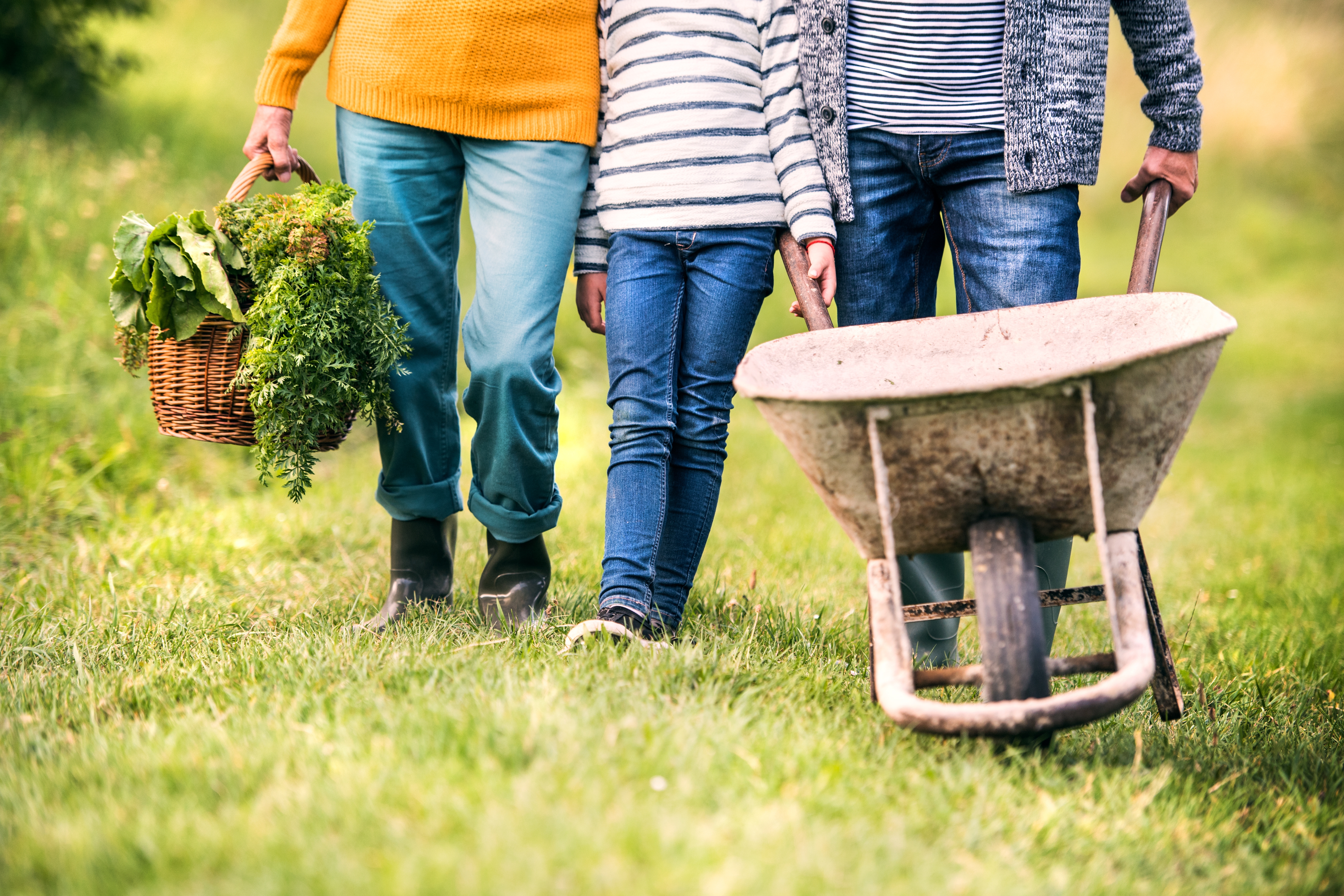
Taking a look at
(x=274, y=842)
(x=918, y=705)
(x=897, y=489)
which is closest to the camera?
(x=274, y=842)

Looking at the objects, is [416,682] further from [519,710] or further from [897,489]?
[897,489]

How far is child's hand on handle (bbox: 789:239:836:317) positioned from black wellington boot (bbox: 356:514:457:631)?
120cm

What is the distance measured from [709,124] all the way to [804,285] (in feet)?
1.48

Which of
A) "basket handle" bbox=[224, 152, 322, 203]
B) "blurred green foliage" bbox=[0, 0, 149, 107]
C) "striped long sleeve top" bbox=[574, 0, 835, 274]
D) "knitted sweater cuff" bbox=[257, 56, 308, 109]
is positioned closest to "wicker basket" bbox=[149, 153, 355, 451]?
"basket handle" bbox=[224, 152, 322, 203]

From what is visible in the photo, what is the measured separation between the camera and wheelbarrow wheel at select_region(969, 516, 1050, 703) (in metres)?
1.87

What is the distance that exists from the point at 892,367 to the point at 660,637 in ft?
2.72

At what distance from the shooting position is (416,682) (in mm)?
2137

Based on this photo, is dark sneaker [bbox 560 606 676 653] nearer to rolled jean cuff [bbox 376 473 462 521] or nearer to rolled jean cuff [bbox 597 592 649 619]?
rolled jean cuff [bbox 597 592 649 619]

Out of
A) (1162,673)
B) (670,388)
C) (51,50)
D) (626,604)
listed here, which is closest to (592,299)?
(670,388)

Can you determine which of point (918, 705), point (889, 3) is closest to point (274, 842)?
point (918, 705)

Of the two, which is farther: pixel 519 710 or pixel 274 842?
pixel 519 710

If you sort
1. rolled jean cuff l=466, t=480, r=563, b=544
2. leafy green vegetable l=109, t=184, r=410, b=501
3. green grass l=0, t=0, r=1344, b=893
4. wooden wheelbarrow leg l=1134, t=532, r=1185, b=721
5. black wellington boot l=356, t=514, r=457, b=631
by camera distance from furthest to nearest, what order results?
black wellington boot l=356, t=514, r=457, b=631 → rolled jean cuff l=466, t=480, r=563, b=544 → leafy green vegetable l=109, t=184, r=410, b=501 → wooden wheelbarrow leg l=1134, t=532, r=1185, b=721 → green grass l=0, t=0, r=1344, b=893

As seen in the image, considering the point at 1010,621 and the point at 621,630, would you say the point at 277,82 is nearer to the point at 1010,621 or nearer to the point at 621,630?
the point at 621,630

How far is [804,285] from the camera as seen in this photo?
2521 mm
